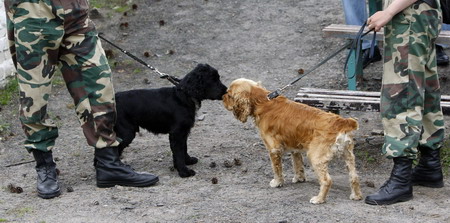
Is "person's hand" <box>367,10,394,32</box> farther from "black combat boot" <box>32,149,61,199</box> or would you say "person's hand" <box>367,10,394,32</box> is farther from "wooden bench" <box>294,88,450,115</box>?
"black combat boot" <box>32,149,61,199</box>

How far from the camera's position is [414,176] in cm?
611

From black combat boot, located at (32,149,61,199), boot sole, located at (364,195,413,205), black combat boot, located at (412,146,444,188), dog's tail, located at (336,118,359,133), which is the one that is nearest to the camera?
dog's tail, located at (336,118,359,133)

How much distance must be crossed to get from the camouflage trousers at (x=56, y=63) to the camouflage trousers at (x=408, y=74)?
2.27 meters

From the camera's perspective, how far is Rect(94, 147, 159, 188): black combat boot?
6.26m

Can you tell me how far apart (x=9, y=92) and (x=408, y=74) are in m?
5.61

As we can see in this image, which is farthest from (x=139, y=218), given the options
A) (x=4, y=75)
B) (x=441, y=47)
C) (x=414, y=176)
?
(x=441, y=47)

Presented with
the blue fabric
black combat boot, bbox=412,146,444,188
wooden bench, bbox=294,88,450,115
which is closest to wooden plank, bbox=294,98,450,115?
wooden bench, bbox=294,88,450,115

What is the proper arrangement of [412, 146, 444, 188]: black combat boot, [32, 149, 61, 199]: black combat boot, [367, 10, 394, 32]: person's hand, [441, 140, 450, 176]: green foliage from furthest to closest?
[441, 140, 450, 176]: green foliage
[32, 149, 61, 199]: black combat boot
[412, 146, 444, 188]: black combat boot
[367, 10, 394, 32]: person's hand

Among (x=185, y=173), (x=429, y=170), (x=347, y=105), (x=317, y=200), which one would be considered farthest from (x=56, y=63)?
(x=429, y=170)

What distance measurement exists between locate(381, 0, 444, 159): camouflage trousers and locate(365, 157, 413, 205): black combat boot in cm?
9

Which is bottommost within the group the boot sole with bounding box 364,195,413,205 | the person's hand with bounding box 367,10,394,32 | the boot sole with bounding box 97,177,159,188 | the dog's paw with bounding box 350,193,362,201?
the boot sole with bounding box 97,177,159,188

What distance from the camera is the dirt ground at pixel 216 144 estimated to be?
5.61 metres

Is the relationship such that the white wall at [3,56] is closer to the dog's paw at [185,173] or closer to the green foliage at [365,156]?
the dog's paw at [185,173]

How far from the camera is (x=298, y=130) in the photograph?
5.79 m
